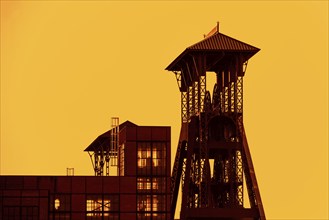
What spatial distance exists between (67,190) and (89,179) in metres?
2.63

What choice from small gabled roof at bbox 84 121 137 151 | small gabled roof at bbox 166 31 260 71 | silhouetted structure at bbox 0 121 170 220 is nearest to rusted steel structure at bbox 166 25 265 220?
small gabled roof at bbox 166 31 260 71

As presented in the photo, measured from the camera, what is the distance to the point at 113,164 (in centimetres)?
15825

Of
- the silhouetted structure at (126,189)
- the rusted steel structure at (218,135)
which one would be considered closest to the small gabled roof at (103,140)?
the rusted steel structure at (218,135)

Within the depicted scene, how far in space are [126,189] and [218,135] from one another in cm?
1764

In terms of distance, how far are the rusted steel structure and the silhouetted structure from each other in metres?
7.39

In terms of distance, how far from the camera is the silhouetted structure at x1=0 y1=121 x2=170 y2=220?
135 meters

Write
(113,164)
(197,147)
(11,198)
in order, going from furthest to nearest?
(113,164), (197,147), (11,198)

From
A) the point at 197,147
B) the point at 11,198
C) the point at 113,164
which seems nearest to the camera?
the point at 11,198

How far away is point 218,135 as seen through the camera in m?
149

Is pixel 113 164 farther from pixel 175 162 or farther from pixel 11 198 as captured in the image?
pixel 11 198

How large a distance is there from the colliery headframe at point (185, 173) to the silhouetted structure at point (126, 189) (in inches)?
4.1

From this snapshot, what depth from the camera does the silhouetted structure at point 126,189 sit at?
135250 mm

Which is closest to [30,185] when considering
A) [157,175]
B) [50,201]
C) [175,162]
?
[50,201]

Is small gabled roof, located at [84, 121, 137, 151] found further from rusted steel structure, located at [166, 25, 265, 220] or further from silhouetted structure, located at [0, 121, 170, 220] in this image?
silhouetted structure, located at [0, 121, 170, 220]
